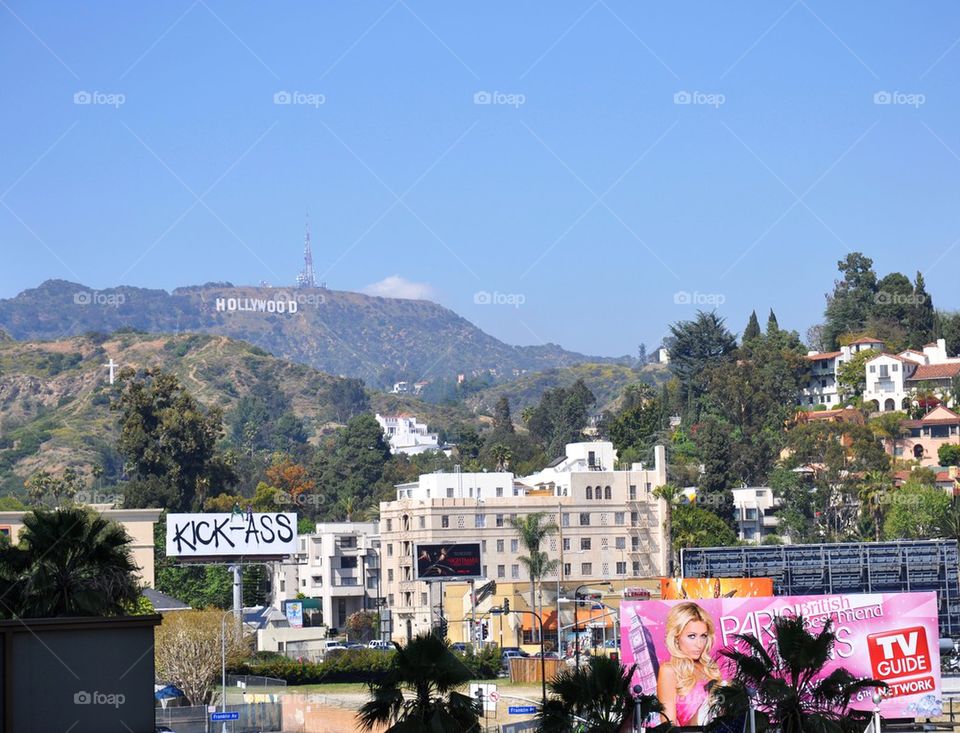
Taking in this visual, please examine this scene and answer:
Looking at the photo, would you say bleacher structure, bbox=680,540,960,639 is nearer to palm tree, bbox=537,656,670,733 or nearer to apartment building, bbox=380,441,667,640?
palm tree, bbox=537,656,670,733

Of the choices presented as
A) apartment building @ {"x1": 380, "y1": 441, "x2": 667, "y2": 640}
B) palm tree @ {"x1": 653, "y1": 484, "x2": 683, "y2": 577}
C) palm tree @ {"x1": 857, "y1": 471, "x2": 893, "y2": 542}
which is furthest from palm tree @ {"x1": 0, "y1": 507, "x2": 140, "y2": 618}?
palm tree @ {"x1": 857, "y1": 471, "x2": 893, "y2": 542}

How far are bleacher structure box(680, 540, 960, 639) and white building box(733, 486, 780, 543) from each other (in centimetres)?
9082

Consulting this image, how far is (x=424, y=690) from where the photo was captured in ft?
124

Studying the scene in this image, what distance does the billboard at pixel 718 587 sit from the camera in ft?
243

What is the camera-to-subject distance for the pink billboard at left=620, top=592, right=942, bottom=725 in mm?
57250

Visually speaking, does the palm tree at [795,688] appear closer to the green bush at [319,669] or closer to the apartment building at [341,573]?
the green bush at [319,669]

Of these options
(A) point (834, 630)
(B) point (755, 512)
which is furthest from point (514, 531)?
(A) point (834, 630)

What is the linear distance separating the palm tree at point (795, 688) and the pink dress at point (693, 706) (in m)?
15.4

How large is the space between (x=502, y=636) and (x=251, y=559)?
60.7 feet

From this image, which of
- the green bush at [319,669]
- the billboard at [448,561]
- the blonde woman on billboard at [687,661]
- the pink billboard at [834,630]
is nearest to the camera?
the blonde woman on billboard at [687,661]

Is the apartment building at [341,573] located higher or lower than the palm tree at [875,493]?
lower

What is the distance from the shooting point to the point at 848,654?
57750 millimetres

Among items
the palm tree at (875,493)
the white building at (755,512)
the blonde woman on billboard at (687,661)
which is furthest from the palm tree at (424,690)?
the white building at (755,512)

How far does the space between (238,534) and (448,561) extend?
17.4m
